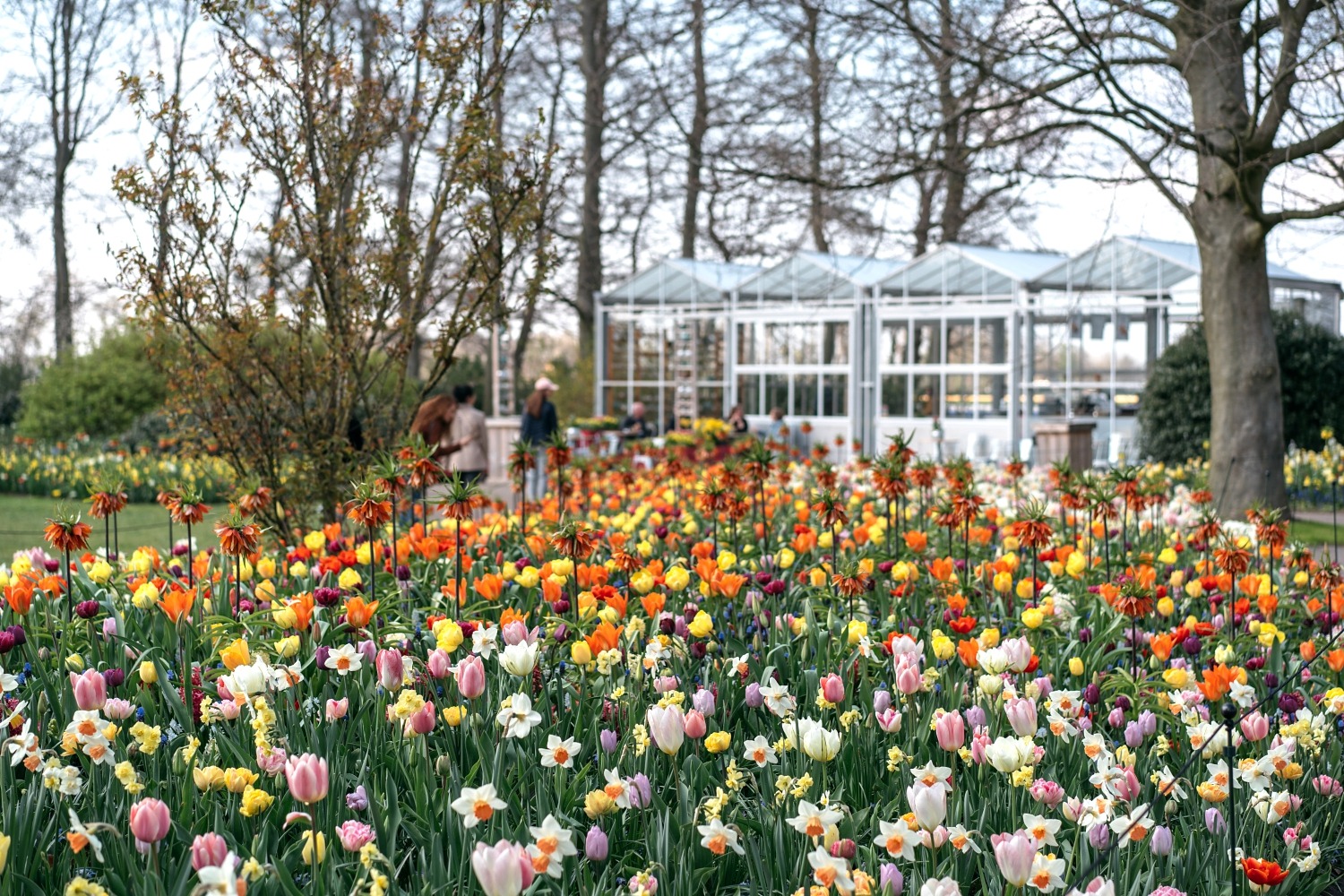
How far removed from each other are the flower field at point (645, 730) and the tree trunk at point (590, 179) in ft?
56.7

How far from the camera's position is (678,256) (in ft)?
99.6

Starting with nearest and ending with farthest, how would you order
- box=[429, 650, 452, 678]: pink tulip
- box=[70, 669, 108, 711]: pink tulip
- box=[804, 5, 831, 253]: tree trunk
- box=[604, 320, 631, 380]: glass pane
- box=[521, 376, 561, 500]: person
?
box=[70, 669, 108, 711]: pink tulip, box=[429, 650, 452, 678]: pink tulip, box=[804, 5, 831, 253]: tree trunk, box=[521, 376, 561, 500]: person, box=[604, 320, 631, 380]: glass pane

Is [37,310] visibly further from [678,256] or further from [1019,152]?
[1019,152]

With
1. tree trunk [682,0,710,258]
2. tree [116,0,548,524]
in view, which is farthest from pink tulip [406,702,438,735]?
tree trunk [682,0,710,258]

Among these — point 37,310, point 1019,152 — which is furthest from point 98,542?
point 37,310

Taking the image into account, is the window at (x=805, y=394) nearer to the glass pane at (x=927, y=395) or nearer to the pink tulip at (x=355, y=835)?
the glass pane at (x=927, y=395)

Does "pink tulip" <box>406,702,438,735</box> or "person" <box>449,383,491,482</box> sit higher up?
"person" <box>449,383,491,482</box>

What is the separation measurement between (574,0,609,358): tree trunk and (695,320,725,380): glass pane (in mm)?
2117

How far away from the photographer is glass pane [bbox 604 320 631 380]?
2589 centimetres

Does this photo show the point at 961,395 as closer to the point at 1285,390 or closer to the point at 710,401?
the point at 710,401

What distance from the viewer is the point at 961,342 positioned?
21984mm

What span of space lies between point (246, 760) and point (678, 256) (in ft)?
91.5

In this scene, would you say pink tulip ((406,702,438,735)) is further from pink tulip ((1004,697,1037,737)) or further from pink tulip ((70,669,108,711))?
pink tulip ((1004,697,1037,737))

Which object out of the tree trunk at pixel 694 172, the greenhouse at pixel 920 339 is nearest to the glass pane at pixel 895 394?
the greenhouse at pixel 920 339
